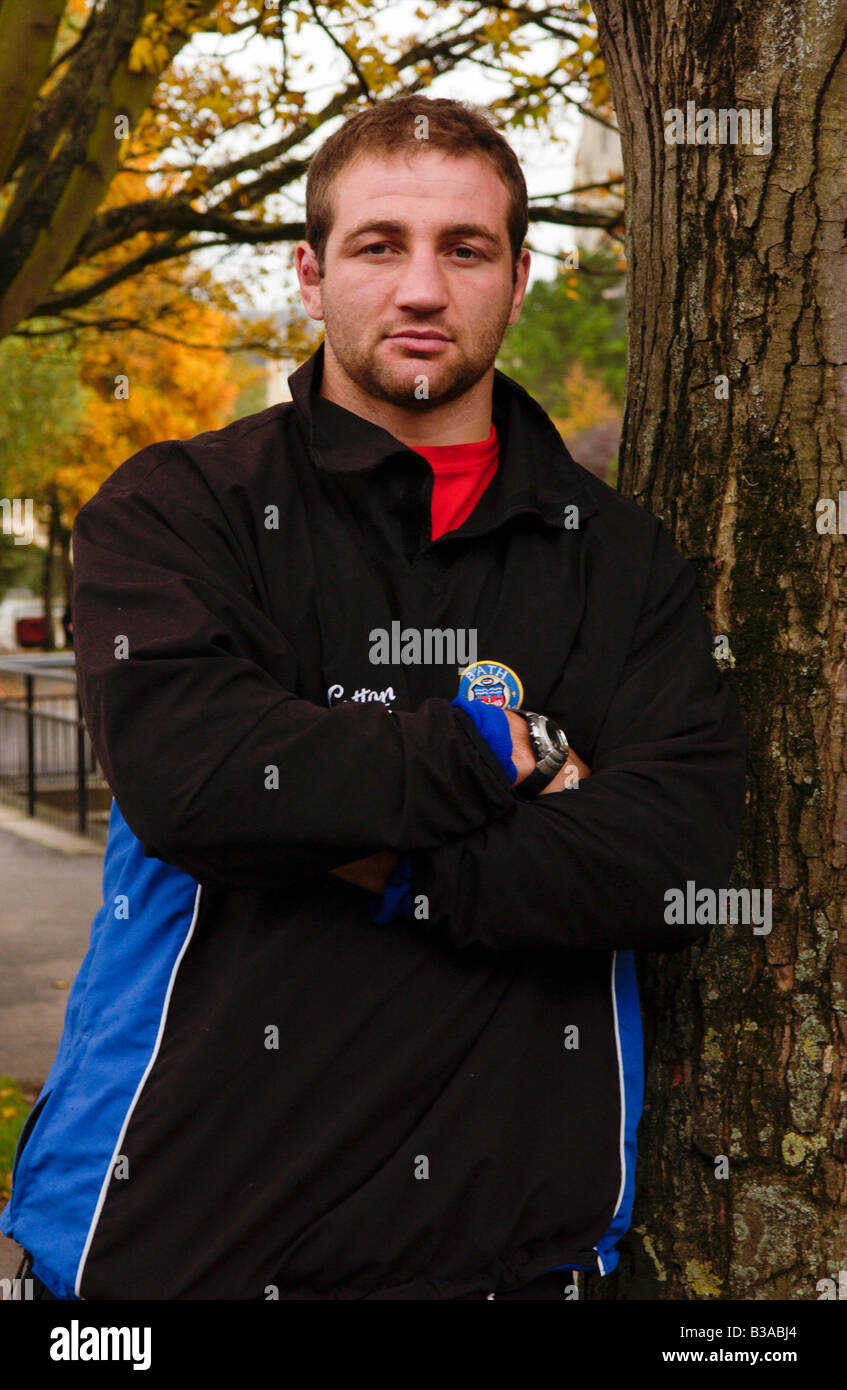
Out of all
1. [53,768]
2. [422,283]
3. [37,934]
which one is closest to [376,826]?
[422,283]

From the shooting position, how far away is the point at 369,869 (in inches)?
83.3

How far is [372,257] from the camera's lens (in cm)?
240

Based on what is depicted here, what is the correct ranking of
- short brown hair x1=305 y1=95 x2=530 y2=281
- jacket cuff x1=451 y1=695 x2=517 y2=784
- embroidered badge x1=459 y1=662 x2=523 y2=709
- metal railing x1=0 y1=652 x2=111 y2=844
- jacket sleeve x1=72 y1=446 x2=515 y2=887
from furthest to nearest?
1. metal railing x1=0 y1=652 x2=111 y2=844
2. short brown hair x1=305 y1=95 x2=530 y2=281
3. embroidered badge x1=459 y1=662 x2=523 y2=709
4. jacket cuff x1=451 y1=695 x2=517 y2=784
5. jacket sleeve x1=72 y1=446 x2=515 y2=887

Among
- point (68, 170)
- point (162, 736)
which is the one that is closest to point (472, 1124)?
point (162, 736)

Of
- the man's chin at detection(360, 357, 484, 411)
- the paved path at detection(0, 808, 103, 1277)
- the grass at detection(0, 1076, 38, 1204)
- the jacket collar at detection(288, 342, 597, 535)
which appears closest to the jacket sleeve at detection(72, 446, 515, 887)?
the jacket collar at detection(288, 342, 597, 535)

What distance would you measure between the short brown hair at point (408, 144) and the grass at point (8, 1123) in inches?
125

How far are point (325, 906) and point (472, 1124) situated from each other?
0.39m

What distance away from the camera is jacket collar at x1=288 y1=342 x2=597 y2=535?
2.36m

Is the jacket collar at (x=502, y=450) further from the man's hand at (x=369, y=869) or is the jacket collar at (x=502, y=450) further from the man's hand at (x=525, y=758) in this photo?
the man's hand at (x=369, y=869)

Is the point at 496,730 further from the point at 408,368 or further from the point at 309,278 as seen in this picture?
the point at 309,278

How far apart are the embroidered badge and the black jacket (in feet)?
0.08

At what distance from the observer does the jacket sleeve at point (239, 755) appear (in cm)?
202

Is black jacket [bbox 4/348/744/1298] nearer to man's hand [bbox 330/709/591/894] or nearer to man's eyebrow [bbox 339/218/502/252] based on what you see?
man's hand [bbox 330/709/591/894]

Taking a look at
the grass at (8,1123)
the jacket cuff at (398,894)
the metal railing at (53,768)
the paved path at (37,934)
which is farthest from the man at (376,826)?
the metal railing at (53,768)
